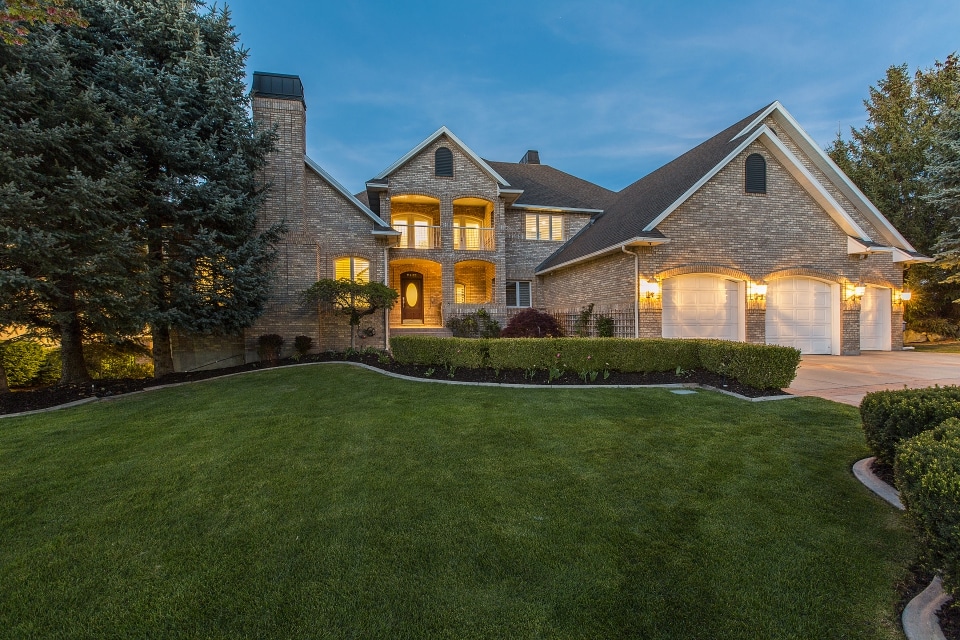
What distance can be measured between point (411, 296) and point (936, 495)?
17157 millimetres

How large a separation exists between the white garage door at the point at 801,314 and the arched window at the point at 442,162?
39.5 ft

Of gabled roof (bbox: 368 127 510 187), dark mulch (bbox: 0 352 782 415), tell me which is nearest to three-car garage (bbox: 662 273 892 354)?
dark mulch (bbox: 0 352 782 415)

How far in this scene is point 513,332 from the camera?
1252 centimetres

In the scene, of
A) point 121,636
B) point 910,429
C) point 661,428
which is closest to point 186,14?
point 121,636

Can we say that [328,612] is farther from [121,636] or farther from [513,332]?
[513,332]

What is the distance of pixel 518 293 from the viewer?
17891mm

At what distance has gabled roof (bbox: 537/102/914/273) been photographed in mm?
11859

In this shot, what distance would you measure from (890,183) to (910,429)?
77.8 feet

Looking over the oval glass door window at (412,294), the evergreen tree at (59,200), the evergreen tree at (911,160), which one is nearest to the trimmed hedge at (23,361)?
the evergreen tree at (59,200)

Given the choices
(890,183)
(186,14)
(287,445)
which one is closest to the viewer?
(287,445)

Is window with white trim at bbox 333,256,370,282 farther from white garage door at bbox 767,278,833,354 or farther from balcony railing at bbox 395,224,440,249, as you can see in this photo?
white garage door at bbox 767,278,833,354

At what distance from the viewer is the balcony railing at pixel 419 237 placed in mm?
16125

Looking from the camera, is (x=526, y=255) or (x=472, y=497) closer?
(x=472, y=497)

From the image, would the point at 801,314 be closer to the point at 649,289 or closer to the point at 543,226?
the point at 649,289
